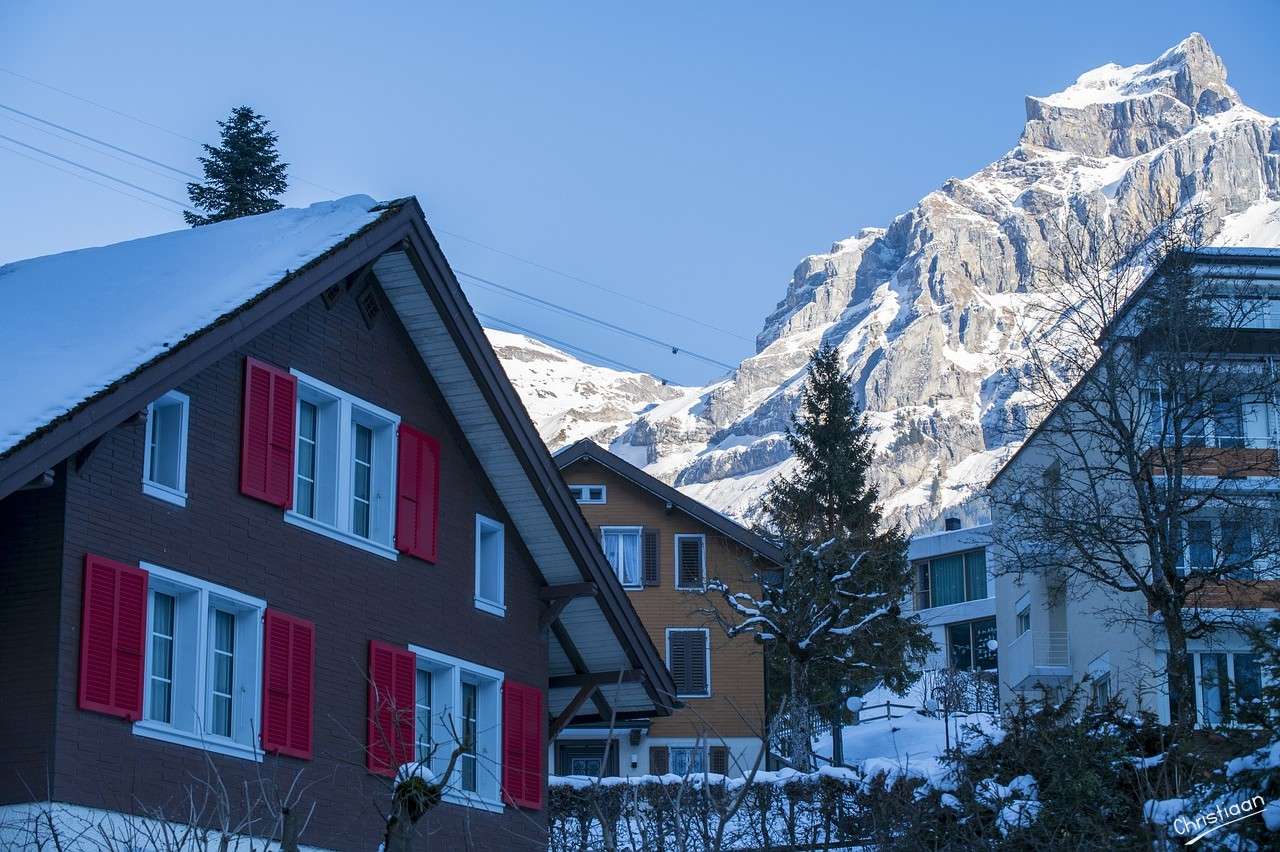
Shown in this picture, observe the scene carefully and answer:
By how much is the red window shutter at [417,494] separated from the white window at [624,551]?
28566 mm

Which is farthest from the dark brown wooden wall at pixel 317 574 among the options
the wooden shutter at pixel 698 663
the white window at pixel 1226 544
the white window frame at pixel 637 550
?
the white window frame at pixel 637 550

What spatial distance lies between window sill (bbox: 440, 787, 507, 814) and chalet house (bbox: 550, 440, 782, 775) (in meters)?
25.8

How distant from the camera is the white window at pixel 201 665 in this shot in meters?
17.5

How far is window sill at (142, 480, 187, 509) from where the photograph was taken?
17594 mm

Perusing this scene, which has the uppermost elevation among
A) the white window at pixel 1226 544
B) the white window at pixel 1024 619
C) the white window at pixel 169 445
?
the white window at pixel 1024 619

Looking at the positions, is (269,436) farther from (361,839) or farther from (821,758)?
(821,758)

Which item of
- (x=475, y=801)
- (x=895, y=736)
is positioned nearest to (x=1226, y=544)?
(x=475, y=801)

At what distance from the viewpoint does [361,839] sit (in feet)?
66.8

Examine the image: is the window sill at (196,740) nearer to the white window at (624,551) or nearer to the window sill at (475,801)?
the window sill at (475,801)

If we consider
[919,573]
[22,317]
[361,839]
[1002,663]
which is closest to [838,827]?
[361,839]

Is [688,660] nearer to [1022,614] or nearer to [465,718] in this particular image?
[1022,614]

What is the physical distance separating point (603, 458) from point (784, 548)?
5.91m

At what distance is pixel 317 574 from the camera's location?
2028 centimetres

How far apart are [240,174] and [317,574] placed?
35185mm
